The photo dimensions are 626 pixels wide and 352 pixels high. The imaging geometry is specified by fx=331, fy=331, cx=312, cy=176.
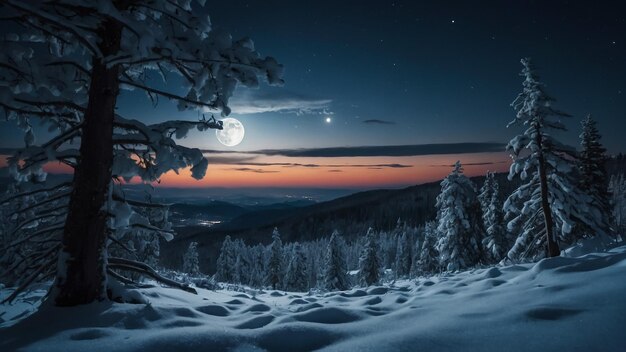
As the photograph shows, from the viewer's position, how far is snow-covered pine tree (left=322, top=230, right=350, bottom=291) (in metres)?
41.5

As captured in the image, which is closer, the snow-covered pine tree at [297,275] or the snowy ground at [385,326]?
the snowy ground at [385,326]

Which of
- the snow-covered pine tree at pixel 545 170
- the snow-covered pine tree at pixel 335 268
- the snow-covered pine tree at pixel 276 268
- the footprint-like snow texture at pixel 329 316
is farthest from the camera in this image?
the snow-covered pine tree at pixel 276 268

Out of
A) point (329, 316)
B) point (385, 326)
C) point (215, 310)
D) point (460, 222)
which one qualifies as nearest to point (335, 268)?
point (460, 222)

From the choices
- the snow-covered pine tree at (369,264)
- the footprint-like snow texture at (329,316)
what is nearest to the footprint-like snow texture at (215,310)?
the footprint-like snow texture at (329,316)

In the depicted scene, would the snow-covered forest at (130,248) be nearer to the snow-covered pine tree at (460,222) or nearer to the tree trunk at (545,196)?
the tree trunk at (545,196)

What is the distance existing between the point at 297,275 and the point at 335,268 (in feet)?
19.8

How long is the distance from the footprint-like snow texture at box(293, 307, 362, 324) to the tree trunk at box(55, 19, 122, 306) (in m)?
2.76

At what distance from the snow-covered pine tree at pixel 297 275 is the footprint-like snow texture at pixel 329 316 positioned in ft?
132

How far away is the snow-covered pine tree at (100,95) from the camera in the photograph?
4262mm

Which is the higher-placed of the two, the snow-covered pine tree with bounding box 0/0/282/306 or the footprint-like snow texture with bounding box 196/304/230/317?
the snow-covered pine tree with bounding box 0/0/282/306

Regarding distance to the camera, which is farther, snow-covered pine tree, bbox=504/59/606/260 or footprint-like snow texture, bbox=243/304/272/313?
snow-covered pine tree, bbox=504/59/606/260

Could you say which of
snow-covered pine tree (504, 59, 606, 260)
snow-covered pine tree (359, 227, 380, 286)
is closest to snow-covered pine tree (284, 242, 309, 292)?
snow-covered pine tree (359, 227, 380, 286)

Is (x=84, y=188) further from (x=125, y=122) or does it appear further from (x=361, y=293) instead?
(x=361, y=293)

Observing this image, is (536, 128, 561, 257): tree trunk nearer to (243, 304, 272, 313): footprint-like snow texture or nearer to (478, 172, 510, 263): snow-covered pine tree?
(478, 172, 510, 263): snow-covered pine tree
